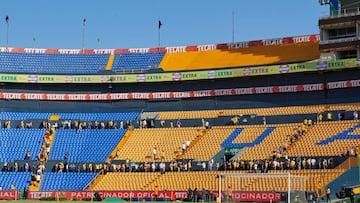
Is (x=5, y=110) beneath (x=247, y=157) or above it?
above

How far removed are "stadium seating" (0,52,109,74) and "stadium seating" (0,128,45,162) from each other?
7836mm

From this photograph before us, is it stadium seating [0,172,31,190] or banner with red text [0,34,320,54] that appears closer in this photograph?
stadium seating [0,172,31,190]

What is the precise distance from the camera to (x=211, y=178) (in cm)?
5906

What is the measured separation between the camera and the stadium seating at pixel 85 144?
6994 cm

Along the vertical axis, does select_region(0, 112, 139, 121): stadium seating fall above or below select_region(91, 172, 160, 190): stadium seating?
above

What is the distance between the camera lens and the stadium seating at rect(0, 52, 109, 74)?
7994cm

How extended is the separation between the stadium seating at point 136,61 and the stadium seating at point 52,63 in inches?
67.8

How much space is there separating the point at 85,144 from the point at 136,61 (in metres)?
15.0

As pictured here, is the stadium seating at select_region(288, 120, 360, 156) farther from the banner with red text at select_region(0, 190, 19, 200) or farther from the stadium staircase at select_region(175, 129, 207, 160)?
the banner with red text at select_region(0, 190, 19, 200)

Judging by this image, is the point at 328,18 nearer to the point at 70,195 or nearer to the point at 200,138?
the point at 200,138

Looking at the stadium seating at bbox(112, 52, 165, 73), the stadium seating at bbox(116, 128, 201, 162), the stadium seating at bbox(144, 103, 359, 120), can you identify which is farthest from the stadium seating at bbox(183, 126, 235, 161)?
the stadium seating at bbox(112, 52, 165, 73)

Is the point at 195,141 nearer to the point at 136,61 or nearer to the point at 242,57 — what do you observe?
the point at 242,57

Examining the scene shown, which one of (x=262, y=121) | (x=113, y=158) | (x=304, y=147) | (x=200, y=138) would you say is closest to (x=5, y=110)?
(x=113, y=158)

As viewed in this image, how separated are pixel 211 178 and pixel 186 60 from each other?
25.3m
